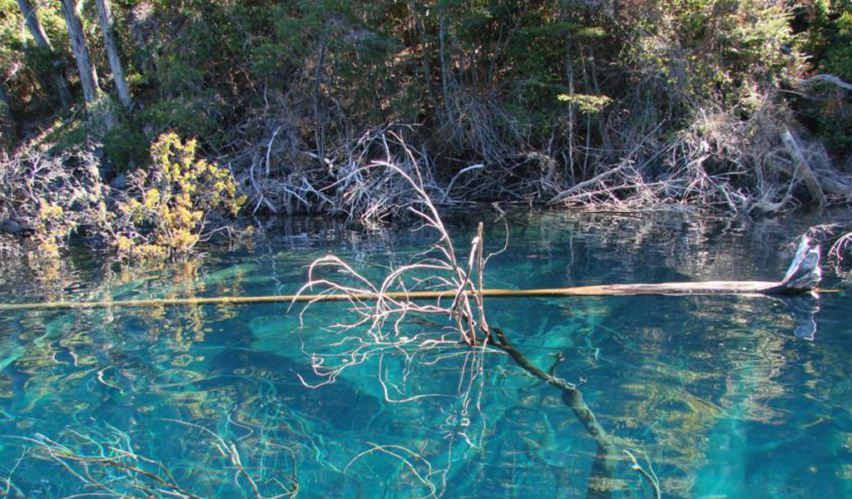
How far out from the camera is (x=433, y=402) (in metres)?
4.41

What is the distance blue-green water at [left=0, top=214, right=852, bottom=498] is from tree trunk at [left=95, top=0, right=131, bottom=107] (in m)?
9.28

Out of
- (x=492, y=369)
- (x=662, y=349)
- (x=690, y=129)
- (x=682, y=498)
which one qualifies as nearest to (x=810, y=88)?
(x=690, y=129)

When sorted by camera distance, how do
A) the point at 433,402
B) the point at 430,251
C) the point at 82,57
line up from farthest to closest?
the point at 82,57
the point at 430,251
the point at 433,402

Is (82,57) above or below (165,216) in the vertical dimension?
above

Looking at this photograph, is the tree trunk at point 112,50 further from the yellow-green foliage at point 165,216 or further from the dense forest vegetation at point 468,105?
the yellow-green foliage at point 165,216

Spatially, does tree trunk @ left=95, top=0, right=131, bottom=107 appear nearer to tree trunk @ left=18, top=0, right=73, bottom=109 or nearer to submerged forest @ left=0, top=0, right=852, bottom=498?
submerged forest @ left=0, top=0, right=852, bottom=498

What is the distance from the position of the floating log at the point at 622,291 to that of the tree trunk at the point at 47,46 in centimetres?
1310

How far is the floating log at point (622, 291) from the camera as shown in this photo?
20.7 feet

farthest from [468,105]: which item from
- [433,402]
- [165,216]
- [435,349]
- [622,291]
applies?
[433,402]

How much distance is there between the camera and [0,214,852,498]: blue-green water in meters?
3.54

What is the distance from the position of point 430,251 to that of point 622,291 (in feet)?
7.60

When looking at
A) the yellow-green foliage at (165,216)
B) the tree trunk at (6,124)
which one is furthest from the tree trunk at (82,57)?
the yellow-green foliage at (165,216)

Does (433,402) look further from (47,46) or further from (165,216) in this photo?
(47,46)

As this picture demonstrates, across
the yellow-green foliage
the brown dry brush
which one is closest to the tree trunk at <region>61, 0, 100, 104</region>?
the yellow-green foliage
